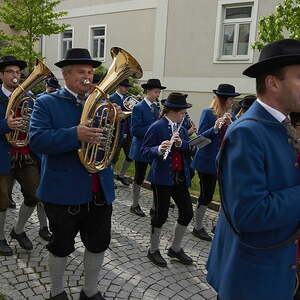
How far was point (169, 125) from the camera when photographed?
4684mm

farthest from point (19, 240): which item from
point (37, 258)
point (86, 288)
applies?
point (86, 288)

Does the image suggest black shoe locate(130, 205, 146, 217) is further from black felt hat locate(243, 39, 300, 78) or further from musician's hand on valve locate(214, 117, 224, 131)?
black felt hat locate(243, 39, 300, 78)

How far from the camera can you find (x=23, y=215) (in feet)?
15.5

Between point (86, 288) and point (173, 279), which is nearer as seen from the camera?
point (86, 288)

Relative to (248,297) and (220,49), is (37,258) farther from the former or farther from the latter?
(220,49)

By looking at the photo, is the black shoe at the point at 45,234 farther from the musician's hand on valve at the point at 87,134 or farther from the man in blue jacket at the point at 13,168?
the musician's hand on valve at the point at 87,134

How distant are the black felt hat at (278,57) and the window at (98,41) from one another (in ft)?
60.0

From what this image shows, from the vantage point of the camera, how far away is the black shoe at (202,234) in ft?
17.7

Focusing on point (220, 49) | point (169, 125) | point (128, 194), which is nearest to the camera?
point (169, 125)

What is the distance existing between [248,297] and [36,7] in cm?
1314

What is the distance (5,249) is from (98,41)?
656 inches

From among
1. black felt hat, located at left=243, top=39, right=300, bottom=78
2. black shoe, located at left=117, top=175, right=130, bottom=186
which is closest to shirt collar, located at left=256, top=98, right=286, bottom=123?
black felt hat, located at left=243, top=39, right=300, bottom=78

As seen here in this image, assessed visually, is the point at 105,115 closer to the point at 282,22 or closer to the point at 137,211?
the point at 137,211

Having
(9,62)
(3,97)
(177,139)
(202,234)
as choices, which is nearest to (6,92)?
(3,97)
